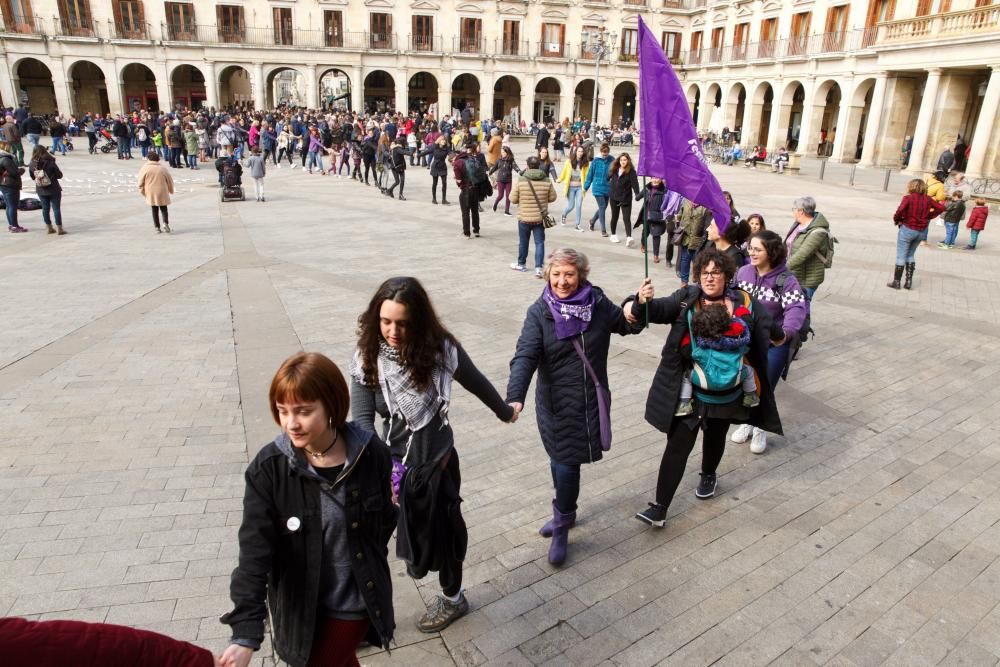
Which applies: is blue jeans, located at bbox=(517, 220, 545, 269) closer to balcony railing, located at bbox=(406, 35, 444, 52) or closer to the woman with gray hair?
the woman with gray hair

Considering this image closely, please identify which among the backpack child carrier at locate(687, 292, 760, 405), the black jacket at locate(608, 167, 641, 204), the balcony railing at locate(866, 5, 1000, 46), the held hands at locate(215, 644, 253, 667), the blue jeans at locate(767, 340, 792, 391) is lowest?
the blue jeans at locate(767, 340, 792, 391)

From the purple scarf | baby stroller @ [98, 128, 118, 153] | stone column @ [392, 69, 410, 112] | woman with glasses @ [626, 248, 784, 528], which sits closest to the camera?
Answer: the purple scarf

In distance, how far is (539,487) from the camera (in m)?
4.41

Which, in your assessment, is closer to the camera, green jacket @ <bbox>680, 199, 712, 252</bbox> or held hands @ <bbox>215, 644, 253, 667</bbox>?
held hands @ <bbox>215, 644, 253, 667</bbox>

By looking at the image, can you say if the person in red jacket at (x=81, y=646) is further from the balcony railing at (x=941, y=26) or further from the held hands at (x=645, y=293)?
the balcony railing at (x=941, y=26)

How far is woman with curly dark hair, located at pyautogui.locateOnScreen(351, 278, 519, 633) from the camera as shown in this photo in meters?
2.71

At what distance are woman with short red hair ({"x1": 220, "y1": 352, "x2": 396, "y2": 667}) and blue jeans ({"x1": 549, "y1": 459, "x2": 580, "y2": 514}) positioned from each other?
142 cm

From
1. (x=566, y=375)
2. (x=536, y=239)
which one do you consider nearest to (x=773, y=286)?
(x=566, y=375)

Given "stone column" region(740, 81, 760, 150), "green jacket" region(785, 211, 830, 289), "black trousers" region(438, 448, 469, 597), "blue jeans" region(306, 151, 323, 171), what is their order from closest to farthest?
1. "black trousers" region(438, 448, 469, 597)
2. "green jacket" region(785, 211, 830, 289)
3. "blue jeans" region(306, 151, 323, 171)
4. "stone column" region(740, 81, 760, 150)

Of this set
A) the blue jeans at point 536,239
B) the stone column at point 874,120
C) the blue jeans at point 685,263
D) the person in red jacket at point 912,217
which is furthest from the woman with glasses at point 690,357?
the stone column at point 874,120

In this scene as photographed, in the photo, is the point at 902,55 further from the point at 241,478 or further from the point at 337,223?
the point at 241,478

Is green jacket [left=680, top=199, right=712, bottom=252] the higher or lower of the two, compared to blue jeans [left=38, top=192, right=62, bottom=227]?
higher

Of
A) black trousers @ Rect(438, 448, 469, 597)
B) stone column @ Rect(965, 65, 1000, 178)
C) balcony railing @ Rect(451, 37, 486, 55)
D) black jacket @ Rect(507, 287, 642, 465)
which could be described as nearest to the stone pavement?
black trousers @ Rect(438, 448, 469, 597)

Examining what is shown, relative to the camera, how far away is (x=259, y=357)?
6.40m
